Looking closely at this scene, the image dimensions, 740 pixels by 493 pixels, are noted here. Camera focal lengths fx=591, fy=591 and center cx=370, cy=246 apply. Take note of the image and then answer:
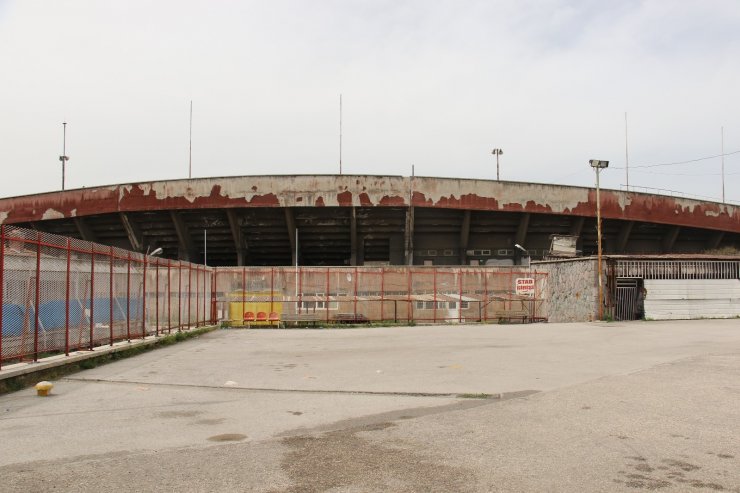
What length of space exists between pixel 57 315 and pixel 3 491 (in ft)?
26.4

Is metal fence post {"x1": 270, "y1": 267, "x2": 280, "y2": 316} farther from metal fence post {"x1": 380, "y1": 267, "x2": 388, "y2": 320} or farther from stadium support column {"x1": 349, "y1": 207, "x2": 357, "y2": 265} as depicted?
stadium support column {"x1": 349, "y1": 207, "x2": 357, "y2": 265}

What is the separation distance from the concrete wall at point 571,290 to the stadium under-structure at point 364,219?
29.4 ft

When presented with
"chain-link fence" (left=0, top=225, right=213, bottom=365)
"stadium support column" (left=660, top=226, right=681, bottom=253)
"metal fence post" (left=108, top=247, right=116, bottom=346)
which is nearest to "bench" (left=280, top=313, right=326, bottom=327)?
"chain-link fence" (left=0, top=225, right=213, bottom=365)

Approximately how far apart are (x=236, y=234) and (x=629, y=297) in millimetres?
24890

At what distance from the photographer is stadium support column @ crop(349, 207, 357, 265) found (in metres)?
38.3

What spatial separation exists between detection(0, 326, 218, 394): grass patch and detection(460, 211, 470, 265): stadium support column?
2479 cm

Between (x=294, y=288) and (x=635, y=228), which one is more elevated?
(x=635, y=228)

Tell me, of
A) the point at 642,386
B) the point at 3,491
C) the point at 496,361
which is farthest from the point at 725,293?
the point at 3,491

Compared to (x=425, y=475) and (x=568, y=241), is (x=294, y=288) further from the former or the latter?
(x=425, y=475)

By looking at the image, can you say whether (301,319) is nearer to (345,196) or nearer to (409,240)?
(345,196)

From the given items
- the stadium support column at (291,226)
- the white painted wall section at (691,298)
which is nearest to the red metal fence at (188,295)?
the white painted wall section at (691,298)

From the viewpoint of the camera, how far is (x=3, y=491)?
14.8 feet

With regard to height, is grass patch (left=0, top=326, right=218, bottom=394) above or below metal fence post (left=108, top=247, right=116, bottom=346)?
below

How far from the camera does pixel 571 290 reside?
28.9 m
